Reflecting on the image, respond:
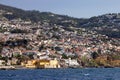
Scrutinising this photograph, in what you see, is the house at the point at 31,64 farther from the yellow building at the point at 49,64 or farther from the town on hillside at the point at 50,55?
the yellow building at the point at 49,64

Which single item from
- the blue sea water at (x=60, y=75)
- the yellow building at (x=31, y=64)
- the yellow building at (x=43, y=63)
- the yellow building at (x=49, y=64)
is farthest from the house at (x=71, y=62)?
the blue sea water at (x=60, y=75)

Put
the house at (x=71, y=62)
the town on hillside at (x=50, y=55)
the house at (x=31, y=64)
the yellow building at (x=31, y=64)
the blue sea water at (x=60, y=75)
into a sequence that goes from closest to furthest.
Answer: the blue sea water at (x=60, y=75), the house at (x=31, y=64), the yellow building at (x=31, y=64), the town on hillside at (x=50, y=55), the house at (x=71, y=62)

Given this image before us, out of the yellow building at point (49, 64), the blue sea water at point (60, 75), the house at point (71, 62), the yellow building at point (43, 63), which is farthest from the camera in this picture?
the house at point (71, 62)

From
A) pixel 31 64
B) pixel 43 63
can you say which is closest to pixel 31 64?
pixel 31 64

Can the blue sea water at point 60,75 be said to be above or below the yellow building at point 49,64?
above

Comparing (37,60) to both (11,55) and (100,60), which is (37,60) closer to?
(11,55)

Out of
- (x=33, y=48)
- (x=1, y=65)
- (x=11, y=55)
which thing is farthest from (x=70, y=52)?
(x=1, y=65)

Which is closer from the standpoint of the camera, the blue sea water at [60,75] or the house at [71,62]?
the blue sea water at [60,75]

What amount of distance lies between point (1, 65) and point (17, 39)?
40.3 m

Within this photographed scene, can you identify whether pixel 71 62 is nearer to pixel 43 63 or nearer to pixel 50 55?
pixel 43 63

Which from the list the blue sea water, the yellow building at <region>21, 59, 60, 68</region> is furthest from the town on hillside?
the blue sea water

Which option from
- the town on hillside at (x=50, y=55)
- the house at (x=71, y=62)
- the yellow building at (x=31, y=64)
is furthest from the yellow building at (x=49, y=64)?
the house at (x=71, y=62)

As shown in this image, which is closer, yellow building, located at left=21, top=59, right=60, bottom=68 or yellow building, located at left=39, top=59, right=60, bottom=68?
yellow building, located at left=21, top=59, right=60, bottom=68

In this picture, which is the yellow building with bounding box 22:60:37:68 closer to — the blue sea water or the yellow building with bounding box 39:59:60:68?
the yellow building with bounding box 39:59:60:68
